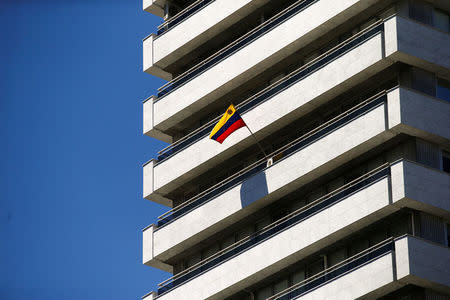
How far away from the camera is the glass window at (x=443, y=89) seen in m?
81.5

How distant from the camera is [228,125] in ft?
282

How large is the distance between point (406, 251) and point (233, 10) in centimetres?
2295

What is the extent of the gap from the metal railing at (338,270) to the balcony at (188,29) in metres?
18.3

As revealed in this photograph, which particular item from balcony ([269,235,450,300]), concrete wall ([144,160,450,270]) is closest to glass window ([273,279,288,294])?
balcony ([269,235,450,300])

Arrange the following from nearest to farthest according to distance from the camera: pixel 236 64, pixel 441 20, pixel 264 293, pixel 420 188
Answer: pixel 420 188 → pixel 441 20 → pixel 264 293 → pixel 236 64

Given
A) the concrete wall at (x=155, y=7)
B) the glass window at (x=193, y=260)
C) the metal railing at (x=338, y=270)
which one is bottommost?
the metal railing at (x=338, y=270)

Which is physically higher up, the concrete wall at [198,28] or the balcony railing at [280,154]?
the concrete wall at [198,28]

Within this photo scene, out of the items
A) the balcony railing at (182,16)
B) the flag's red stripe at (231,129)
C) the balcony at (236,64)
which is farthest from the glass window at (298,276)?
the balcony railing at (182,16)

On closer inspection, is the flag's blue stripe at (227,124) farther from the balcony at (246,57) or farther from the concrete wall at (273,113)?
the balcony at (246,57)

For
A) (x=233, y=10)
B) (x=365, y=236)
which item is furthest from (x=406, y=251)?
(x=233, y=10)

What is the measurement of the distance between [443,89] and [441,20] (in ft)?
12.9

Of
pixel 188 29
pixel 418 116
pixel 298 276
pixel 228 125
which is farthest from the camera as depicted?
pixel 188 29

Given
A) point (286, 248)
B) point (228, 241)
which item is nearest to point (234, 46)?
point (228, 241)

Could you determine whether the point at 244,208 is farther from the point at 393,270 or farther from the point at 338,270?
the point at 393,270
